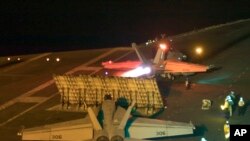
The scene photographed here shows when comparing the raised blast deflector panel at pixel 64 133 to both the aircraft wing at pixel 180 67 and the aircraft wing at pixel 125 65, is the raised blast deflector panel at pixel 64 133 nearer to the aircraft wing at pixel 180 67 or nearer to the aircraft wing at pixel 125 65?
the aircraft wing at pixel 180 67

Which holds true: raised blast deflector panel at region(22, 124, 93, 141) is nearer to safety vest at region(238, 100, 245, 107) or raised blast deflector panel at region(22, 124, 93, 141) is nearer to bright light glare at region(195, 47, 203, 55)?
safety vest at region(238, 100, 245, 107)

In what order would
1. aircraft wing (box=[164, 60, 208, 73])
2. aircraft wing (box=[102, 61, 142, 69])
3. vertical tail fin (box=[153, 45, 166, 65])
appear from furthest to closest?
aircraft wing (box=[102, 61, 142, 69])
vertical tail fin (box=[153, 45, 166, 65])
aircraft wing (box=[164, 60, 208, 73])

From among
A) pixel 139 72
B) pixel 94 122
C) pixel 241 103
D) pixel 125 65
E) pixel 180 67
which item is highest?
pixel 125 65

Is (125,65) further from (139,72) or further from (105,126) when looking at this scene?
(105,126)

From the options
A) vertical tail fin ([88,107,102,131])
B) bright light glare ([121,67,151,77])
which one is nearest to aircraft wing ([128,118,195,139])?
vertical tail fin ([88,107,102,131])

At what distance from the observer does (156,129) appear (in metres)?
30.4

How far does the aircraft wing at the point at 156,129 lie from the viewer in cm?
3044

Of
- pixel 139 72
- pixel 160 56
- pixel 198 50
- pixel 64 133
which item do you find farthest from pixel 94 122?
pixel 198 50

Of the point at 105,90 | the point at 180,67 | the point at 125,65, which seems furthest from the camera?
the point at 125,65

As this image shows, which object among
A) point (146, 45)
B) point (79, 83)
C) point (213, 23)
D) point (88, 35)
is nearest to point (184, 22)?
point (213, 23)

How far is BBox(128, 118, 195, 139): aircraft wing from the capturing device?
30.4 meters

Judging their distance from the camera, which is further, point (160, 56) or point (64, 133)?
point (160, 56)

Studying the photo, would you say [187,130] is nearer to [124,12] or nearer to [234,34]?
[234,34]

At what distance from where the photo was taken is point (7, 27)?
311ft
